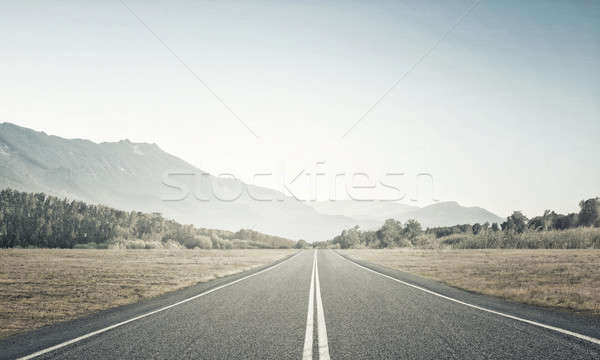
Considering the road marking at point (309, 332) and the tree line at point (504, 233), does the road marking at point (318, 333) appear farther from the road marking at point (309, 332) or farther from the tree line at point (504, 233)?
the tree line at point (504, 233)

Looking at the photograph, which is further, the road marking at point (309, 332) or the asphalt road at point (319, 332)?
the asphalt road at point (319, 332)

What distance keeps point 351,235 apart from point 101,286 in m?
113

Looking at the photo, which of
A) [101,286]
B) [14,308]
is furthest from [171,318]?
[101,286]

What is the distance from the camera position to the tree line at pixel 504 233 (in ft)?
139

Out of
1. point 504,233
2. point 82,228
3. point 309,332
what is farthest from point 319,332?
point 82,228

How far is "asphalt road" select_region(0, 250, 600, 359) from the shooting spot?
5.38 meters

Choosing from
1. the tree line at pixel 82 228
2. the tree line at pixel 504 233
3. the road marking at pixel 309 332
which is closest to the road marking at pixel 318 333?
the road marking at pixel 309 332

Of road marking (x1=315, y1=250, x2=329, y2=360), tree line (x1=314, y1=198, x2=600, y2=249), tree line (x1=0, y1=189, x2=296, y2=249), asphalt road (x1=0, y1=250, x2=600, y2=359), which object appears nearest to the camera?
road marking (x1=315, y1=250, x2=329, y2=360)

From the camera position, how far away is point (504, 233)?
48594 millimetres

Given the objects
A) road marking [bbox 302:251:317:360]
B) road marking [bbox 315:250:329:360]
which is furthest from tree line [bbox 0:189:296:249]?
road marking [bbox 315:250:329:360]

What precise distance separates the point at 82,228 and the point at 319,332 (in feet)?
247

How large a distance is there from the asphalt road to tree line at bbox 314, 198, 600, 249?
36908 mm

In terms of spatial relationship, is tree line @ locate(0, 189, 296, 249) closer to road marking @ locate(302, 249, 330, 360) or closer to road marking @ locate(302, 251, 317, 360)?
road marking @ locate(302, 251, 317, 360)

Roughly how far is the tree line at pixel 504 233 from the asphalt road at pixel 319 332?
36908mm
